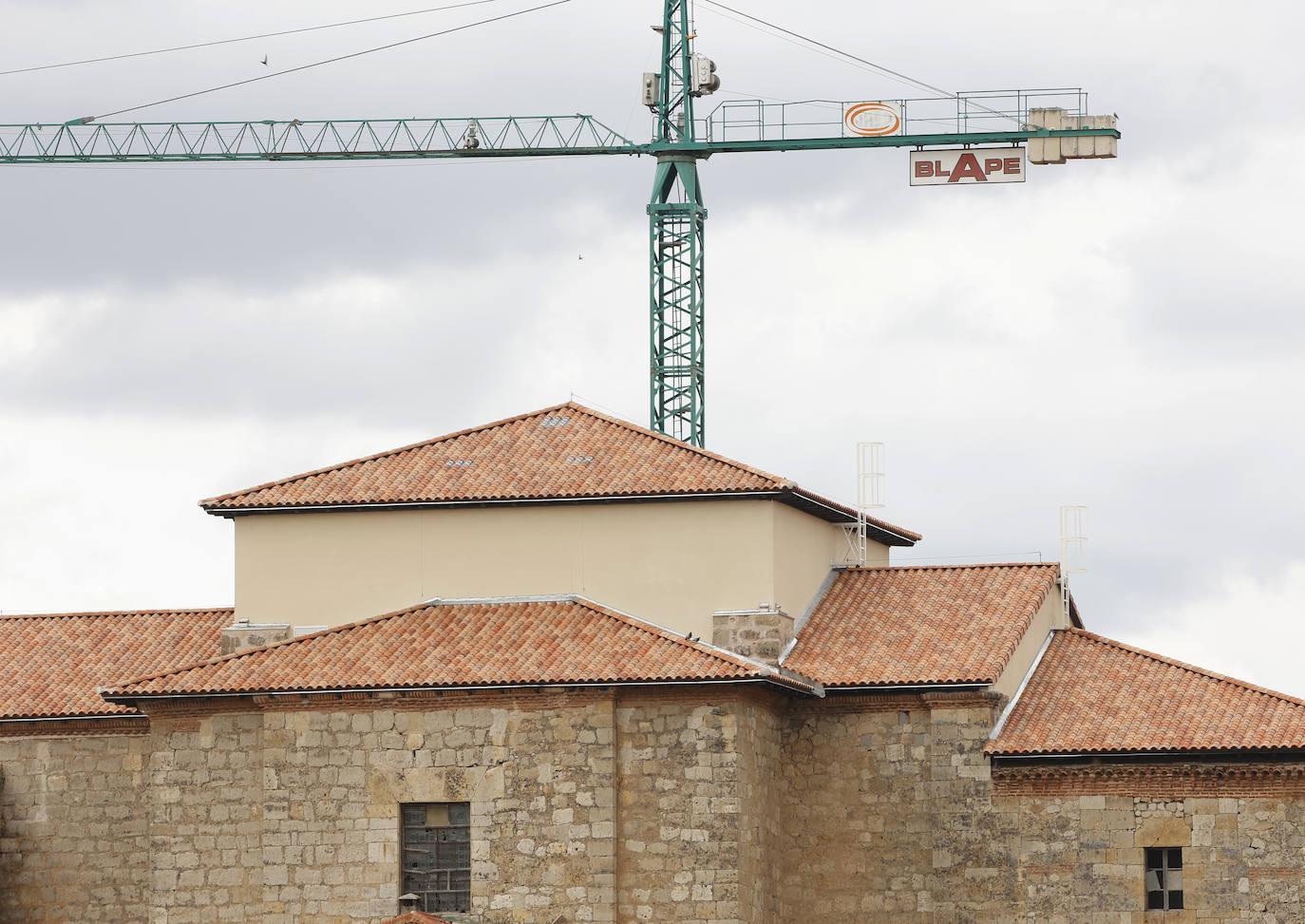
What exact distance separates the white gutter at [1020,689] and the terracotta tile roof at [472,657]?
3.07 meters

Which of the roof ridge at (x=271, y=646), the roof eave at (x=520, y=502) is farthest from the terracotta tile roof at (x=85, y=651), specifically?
the roof eave at (x=520, y=502)

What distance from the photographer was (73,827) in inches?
1746

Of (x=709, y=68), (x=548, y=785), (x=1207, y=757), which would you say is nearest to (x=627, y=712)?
(x=548, y=785)

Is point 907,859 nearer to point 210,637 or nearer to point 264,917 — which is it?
point 264,917

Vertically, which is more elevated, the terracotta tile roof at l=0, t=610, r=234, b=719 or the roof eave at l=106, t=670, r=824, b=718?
the terracotta tile roof at l=0, t=610, r=234, b=719

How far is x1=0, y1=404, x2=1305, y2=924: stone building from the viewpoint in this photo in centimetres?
3994

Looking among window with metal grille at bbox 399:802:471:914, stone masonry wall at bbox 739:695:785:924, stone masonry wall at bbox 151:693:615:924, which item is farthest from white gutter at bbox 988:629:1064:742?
window with metal grille at bbox 399:802:471:914

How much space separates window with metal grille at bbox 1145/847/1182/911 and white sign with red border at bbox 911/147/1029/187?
2777 cm

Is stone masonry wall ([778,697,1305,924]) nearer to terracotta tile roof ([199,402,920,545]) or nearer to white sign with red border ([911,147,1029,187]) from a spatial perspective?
terracotta tile roof ([199,402,920,545])

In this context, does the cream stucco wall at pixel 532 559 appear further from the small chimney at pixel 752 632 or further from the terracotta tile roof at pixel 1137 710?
the terracotta tile roof at pixel 1137 710

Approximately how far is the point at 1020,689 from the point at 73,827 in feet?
53.8

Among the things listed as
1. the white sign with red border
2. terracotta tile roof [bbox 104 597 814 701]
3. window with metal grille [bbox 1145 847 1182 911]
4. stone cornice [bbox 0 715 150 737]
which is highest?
the white sign with red border

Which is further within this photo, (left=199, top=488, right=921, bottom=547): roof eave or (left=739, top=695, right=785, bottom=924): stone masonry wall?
(left=199, top=488, right=921, bottom=547): roof eave

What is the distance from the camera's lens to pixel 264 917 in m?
40.2
